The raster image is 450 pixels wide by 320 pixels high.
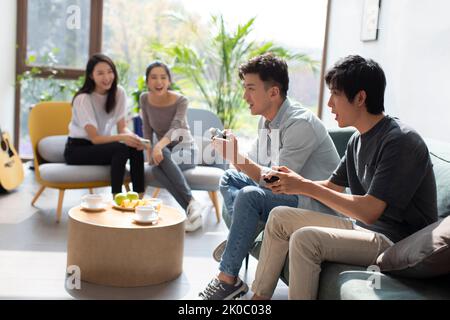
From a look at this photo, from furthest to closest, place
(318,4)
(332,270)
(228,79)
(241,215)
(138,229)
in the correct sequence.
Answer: (318,4), (228,79), (138,229), (241,215), (332,270)

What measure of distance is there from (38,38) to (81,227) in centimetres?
382

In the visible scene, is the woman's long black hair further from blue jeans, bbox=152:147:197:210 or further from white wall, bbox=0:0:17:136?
white wall, bbox=0:0:17:136

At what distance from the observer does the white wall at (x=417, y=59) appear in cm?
307

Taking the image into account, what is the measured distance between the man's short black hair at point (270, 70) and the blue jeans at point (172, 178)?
143 centimetres

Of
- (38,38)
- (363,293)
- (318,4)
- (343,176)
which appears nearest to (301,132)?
(343,176)

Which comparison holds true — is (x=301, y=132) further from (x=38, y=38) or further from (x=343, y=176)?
(x=38, y=38)

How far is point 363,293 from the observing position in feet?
5.56

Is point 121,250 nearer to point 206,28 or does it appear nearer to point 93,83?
point 93,83

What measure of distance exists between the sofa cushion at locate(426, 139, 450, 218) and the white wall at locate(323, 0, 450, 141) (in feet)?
2.07

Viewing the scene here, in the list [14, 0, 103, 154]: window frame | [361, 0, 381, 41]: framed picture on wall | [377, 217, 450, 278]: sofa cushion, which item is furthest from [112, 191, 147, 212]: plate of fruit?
[14, 0, 103, 154]: window frame

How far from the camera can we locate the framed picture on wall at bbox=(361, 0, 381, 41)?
4.25 m

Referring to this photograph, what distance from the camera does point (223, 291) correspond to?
2367 mm

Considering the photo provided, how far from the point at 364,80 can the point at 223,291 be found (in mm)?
1050

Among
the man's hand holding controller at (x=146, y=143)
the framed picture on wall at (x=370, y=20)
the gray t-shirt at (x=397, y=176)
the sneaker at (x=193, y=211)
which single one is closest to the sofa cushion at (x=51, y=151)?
the man's hand holding controller at (x=146, y=143)
